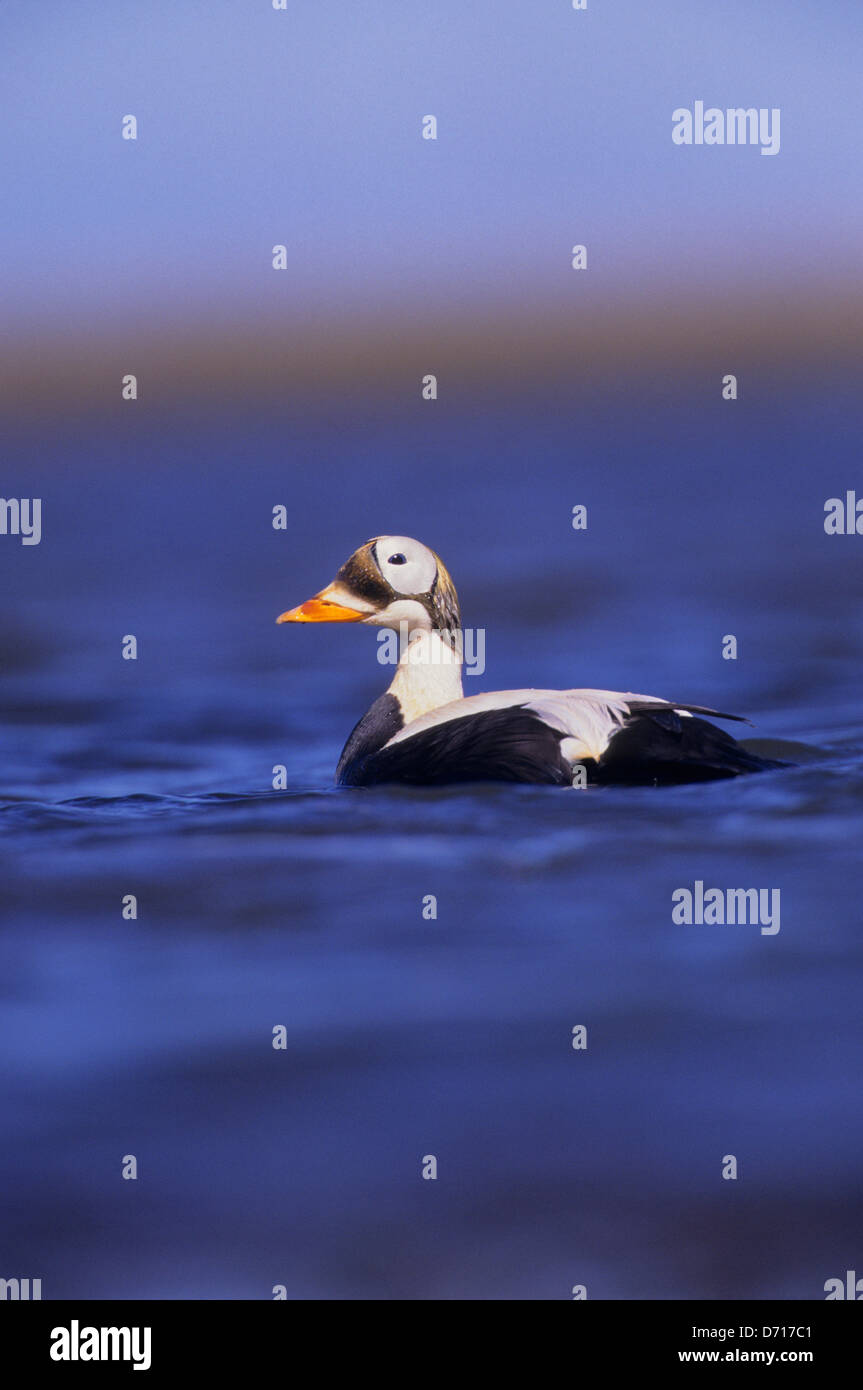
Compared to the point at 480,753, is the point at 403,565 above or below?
above

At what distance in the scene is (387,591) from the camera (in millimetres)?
8266

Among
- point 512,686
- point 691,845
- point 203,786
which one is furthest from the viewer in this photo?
point 512,686

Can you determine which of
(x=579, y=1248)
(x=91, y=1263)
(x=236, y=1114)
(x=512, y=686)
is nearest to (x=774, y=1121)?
(x=579, y=1248)

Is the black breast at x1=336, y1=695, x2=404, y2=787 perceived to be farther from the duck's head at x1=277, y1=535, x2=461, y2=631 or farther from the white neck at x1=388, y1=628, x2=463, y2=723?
the duck's head at x1=277, y1=535, x2=461, y2=631

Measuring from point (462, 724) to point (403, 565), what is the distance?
0.81m

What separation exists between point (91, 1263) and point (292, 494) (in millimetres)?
18038

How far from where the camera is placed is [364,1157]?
5.09 meters

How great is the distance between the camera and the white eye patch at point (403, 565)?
8234 millimetres

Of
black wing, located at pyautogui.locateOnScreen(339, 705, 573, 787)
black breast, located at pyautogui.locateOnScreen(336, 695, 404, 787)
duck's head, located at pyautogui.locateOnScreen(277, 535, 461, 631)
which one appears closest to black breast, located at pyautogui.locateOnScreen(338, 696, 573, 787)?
black wing, located at pyautogui.locateOnScreen(339, 705, 573, 787)

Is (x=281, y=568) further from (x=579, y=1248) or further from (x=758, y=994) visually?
(x=579, y=1248)

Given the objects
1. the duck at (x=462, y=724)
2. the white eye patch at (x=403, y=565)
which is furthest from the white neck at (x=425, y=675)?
the white eye patch at (x=403, y=565)

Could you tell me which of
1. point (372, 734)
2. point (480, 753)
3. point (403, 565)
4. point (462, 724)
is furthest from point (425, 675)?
point (480, 753)

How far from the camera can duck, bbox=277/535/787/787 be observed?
7598mm

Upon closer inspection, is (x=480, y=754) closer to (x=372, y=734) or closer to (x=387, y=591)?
(x=372, y=734)
